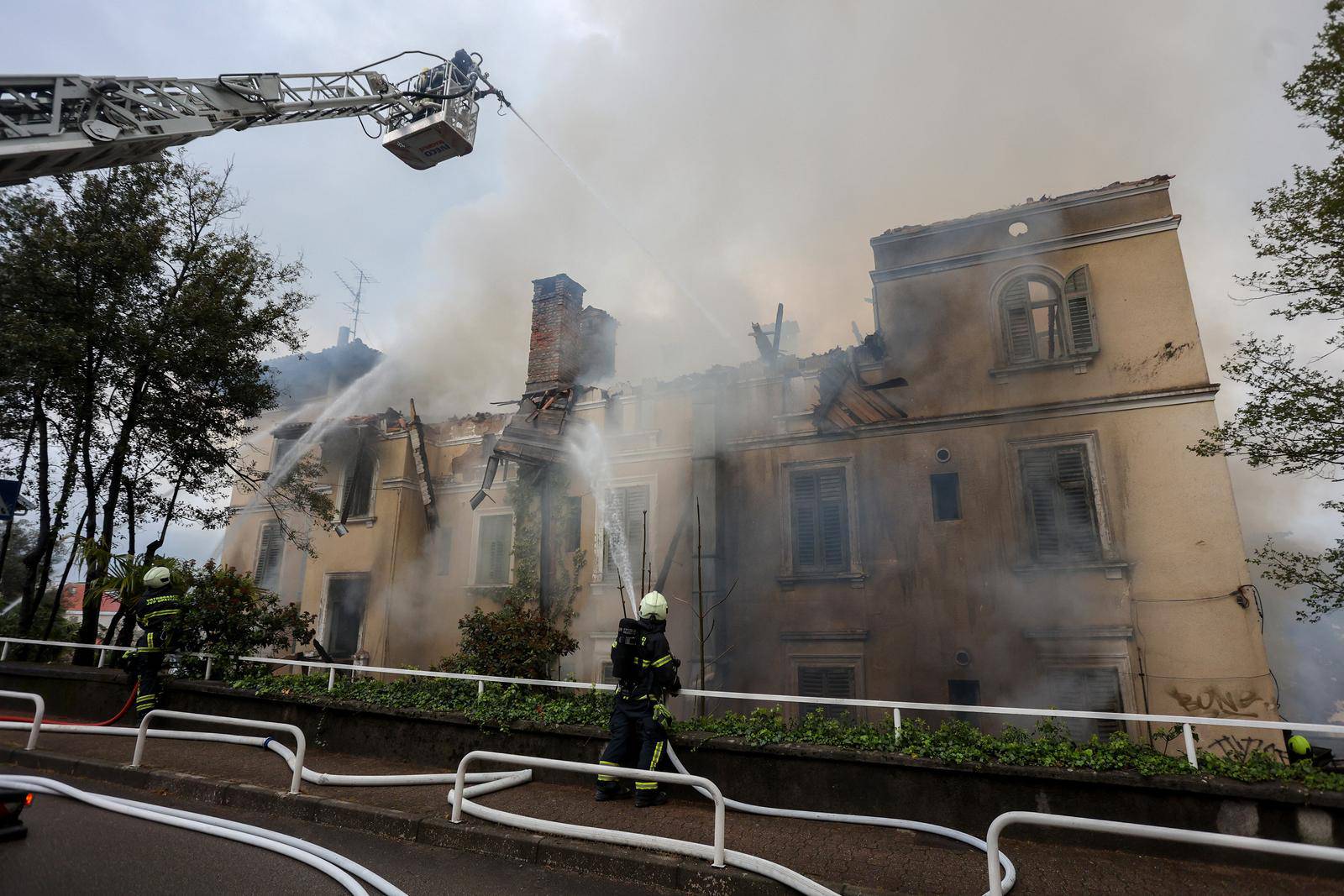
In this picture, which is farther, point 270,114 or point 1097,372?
point 1097,372

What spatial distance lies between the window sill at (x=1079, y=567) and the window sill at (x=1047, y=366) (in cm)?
310

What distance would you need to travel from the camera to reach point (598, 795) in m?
5.96

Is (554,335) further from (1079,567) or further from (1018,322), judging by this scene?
(1079,567)

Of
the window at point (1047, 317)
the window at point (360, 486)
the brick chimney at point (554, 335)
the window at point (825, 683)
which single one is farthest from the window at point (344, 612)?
the window at point (1047, 317)

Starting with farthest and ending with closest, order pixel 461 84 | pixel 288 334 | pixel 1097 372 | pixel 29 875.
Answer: pixel 288 334 < pixel 1097 372 < pixel 461 84 < pixel 29 875

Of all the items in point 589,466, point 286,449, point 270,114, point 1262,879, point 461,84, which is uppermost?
point 461,84

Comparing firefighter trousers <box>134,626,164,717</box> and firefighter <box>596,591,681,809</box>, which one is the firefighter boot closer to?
firefighter <box>596,591,681,809</box>

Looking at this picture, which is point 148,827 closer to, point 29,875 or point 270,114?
point 29,875

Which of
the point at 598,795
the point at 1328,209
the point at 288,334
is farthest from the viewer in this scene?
the point at 288,334

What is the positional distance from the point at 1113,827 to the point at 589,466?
12.6 meters

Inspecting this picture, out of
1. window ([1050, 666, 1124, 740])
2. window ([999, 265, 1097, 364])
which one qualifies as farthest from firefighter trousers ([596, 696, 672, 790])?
window ([999, 265, 1097, 364])

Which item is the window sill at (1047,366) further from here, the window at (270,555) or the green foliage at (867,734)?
the window at (270,555)

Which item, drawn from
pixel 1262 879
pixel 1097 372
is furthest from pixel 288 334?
pixel 1262 879

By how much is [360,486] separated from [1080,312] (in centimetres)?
1639
